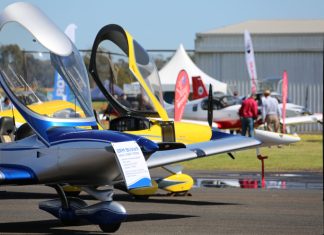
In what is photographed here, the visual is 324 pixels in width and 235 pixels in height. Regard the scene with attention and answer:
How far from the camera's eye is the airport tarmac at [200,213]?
12117 millimetres

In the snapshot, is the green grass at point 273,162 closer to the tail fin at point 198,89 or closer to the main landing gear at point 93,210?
the main landing gear at point 93,210

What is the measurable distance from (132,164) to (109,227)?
116 cm

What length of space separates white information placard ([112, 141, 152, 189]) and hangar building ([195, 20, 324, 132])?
3126 cm

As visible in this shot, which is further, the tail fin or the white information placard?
the tail fin

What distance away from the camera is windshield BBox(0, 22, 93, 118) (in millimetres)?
12312

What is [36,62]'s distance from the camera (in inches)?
506

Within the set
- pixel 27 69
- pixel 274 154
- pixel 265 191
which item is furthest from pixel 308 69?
pixel 27 69

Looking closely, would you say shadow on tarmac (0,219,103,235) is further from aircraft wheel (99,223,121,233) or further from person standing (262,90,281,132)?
person standing (262,90,281,132)

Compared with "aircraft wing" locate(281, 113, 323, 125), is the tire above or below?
above

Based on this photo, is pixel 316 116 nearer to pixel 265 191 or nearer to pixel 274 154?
pixel 274 154

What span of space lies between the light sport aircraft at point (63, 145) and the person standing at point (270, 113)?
18.6 metres

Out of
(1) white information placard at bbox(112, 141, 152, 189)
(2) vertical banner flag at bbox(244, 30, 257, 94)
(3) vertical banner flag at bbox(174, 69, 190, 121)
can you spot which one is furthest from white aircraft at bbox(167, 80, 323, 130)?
(1) white information placard at bbox(112, 141, 152, 189)

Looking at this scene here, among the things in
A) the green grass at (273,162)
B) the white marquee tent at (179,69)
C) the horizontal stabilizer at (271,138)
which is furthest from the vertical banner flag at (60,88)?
the white marquee tent at (179,69)

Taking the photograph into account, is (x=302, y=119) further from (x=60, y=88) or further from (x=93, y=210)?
(x=93, y=210)
